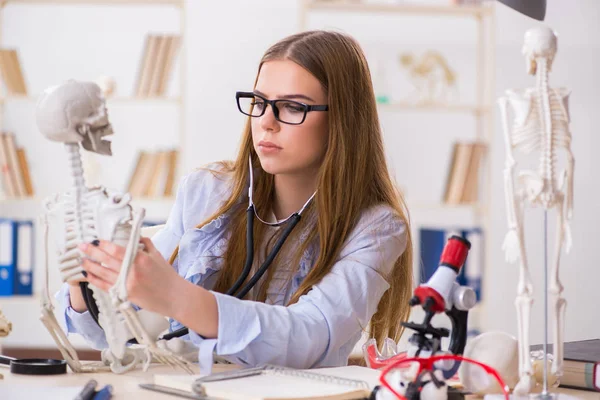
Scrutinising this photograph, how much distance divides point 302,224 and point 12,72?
275 cm

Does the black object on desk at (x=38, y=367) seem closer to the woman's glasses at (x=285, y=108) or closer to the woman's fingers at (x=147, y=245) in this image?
the woman's fingers at (x=147, y=245)

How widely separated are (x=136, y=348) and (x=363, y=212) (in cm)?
60

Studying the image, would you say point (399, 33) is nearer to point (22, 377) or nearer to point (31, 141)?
point (31, 141)

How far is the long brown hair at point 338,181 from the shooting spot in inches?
68.5

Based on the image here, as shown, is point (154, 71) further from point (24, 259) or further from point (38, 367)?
point (38, 367)

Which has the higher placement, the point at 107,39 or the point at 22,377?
the point at 107,39

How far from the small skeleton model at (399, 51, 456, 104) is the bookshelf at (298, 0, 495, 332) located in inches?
2.8

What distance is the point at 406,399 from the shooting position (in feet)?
3.58

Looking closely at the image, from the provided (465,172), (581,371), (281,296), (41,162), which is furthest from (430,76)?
(581,371)

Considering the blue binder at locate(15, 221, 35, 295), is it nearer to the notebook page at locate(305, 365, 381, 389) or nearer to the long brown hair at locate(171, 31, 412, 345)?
the long brown hair at locate(171, 31, 412, 345)

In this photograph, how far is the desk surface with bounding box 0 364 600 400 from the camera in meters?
1.20

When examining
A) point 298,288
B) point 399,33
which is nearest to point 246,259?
point 298,288

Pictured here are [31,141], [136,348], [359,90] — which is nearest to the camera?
[136,348]

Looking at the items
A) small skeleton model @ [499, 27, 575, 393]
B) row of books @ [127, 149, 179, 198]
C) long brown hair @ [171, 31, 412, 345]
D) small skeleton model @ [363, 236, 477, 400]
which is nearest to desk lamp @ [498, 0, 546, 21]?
small skeleton model @ [499, 27, 575, 393]
